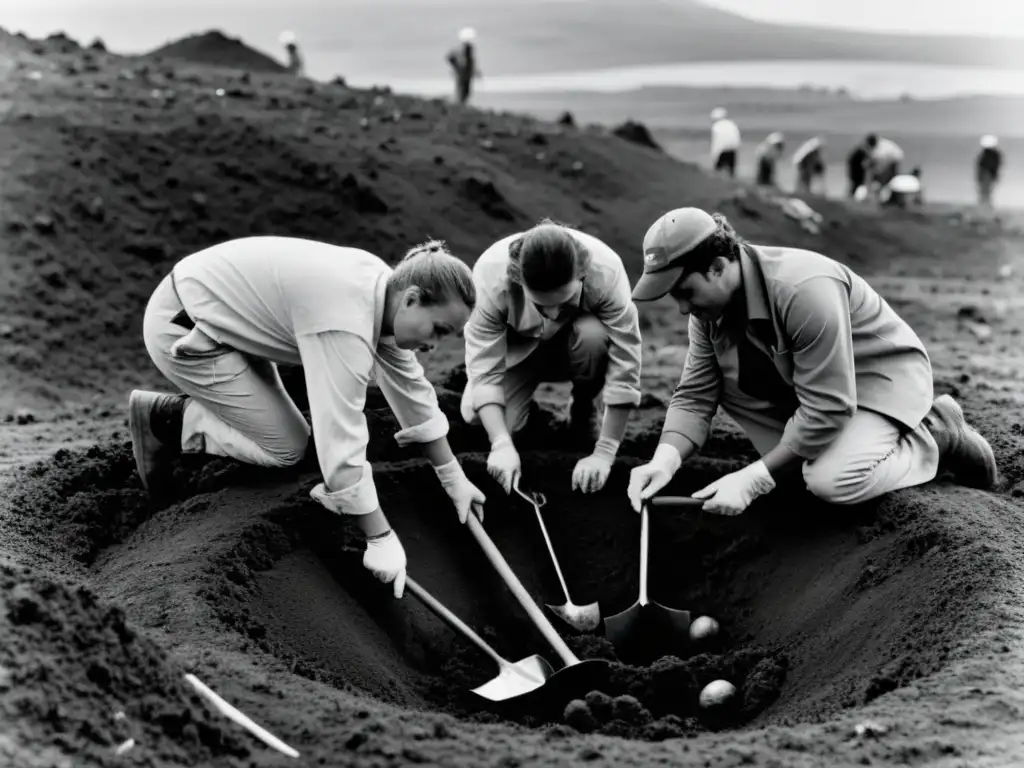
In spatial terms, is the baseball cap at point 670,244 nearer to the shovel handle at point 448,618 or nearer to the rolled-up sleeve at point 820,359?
the rolled-up sleeve at point 820,359

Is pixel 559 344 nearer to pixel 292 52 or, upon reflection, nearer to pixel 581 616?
pixel 581 616

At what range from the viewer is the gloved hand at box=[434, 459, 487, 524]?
3785 mm

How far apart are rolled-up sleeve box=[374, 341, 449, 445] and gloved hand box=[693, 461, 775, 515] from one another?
3.23ft

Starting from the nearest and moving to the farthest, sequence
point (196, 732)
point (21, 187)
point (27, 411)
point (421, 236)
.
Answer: point (196, 732), point (27, 411), point (21, 187), point (421, 236)

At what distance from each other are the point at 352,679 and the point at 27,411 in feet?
10.4

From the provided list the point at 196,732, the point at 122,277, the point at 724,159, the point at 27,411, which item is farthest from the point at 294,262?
the point at 724,159

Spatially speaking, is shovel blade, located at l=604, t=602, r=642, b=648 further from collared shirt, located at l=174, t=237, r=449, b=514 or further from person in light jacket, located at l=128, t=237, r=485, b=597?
collared shirt, located at l=174, t=237, r=449, b=514

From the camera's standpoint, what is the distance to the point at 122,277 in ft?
22.3

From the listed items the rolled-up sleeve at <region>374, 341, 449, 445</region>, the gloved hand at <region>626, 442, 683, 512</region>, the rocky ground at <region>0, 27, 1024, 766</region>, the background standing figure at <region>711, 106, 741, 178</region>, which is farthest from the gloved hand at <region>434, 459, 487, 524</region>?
the background standing figure at <region>711, 106, 741, 178</region>

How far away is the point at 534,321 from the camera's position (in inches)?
162

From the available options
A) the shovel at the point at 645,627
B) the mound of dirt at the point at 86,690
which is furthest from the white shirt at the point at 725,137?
the mound of dirt at the point at 86,690

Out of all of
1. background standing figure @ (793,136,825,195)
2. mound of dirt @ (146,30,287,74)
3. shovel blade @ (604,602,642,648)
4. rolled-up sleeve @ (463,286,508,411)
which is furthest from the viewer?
background standing figure @ (793,136,825,195)

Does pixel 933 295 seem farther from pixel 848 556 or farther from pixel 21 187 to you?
pixel 21 187

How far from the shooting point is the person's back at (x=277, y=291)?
130 inches
